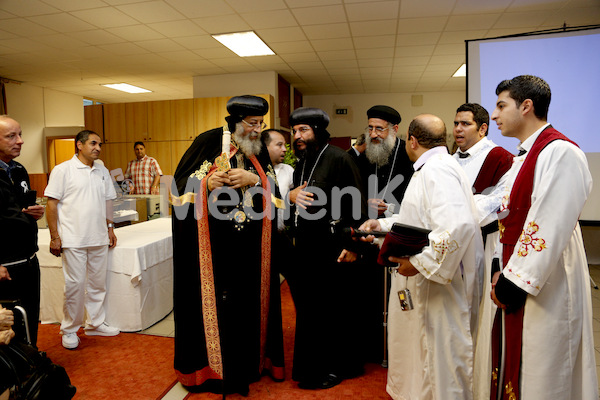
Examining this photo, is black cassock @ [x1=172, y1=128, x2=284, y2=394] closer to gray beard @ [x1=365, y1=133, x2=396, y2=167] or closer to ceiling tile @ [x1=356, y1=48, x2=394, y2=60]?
gray beard @ [x1=365, y1=133, x2=396, y2=167]

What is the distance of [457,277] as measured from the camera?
172 cm

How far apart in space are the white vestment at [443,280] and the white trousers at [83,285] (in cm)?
246

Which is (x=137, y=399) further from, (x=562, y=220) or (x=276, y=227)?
(x=562, y=220)

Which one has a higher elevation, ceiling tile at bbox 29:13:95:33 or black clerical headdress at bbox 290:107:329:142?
ceiling tile at bbox 29:13:95:33

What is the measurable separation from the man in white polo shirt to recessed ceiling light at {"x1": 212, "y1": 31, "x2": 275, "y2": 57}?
3.03 m

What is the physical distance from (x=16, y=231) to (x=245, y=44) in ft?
15.0

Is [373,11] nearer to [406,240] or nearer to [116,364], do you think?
[406,240]

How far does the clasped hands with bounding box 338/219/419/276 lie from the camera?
1646mm

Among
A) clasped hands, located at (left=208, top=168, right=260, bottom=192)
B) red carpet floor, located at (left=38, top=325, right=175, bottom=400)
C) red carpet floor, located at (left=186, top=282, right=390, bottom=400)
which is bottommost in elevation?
red carpet floor, located at (left=186, top=282, right=390, bottom=400)

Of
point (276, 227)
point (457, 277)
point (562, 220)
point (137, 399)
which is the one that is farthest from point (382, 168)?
point (137, 399)

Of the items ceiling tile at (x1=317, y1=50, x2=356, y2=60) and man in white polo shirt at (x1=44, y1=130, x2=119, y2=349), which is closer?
man in white polo shirt at (x1=44, y1=130, x2=119, y2=349)

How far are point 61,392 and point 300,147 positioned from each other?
5.62 ft

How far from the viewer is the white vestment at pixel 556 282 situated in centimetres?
132

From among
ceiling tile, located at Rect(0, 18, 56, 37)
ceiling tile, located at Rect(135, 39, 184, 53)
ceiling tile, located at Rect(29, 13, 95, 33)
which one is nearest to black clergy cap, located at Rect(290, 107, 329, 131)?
ceiling tile, located at Rect(29, 13, 95, 33)
